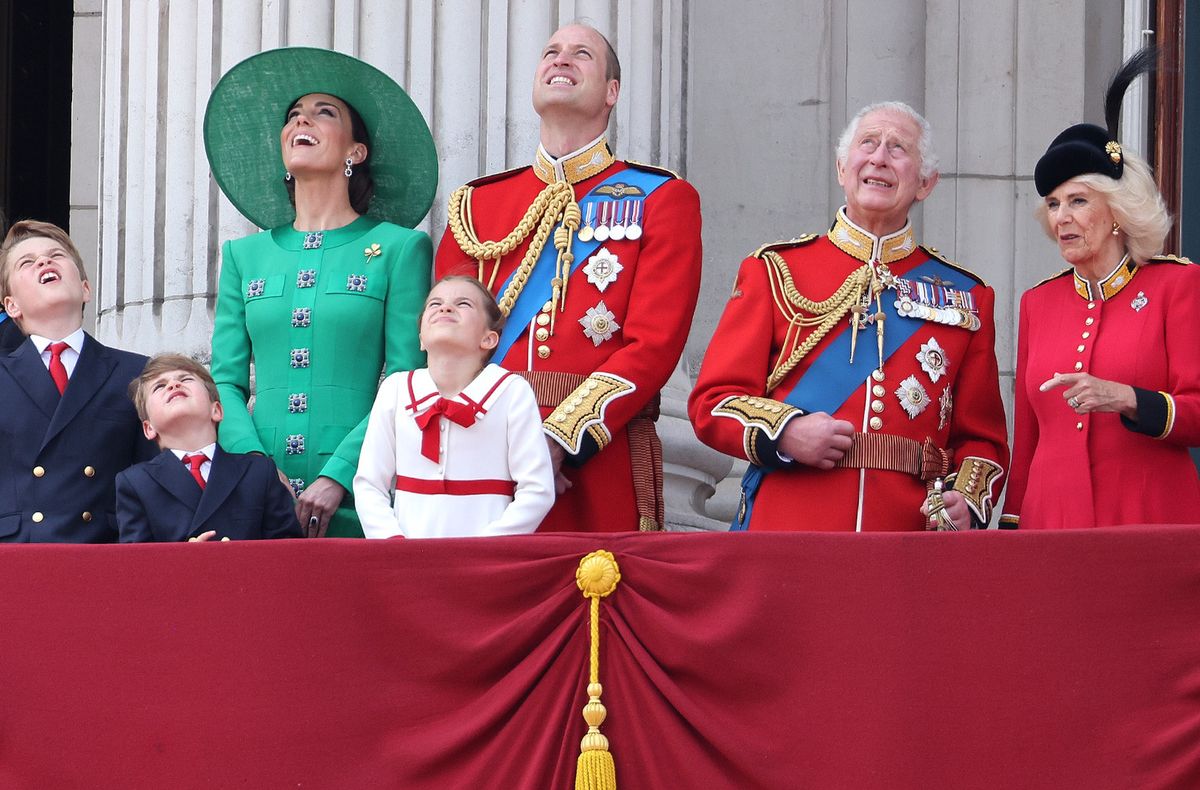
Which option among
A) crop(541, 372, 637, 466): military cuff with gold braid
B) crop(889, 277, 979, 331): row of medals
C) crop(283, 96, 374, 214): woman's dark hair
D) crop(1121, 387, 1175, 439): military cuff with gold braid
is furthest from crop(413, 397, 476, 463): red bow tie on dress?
crop(1121, 387, 1175, 439): military cuff with gold braid

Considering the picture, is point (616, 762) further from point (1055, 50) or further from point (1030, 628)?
point (1055, 50)

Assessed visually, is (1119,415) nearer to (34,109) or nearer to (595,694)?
(595,694)

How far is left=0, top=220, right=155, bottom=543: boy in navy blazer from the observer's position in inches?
198

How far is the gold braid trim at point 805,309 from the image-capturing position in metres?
5.22

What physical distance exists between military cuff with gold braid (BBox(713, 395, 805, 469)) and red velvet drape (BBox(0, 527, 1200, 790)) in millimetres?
654

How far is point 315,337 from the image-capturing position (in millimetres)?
5414

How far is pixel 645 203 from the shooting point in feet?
17.6

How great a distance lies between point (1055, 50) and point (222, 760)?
14.9ft

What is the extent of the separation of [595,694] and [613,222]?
4.60ft

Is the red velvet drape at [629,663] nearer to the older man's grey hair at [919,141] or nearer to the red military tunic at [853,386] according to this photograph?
the red military tunic at [853,386]

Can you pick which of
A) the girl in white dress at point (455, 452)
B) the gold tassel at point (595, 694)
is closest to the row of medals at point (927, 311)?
the girl in white dress at point (455, 452)

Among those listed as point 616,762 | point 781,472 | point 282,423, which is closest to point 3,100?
point 282,423

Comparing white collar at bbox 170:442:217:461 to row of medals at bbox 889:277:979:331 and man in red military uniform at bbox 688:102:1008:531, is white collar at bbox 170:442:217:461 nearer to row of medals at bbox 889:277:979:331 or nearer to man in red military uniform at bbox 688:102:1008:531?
man in red military uniform at bbox 688:102:1008:531

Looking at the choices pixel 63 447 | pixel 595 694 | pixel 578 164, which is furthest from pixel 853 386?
pixel 63 447
